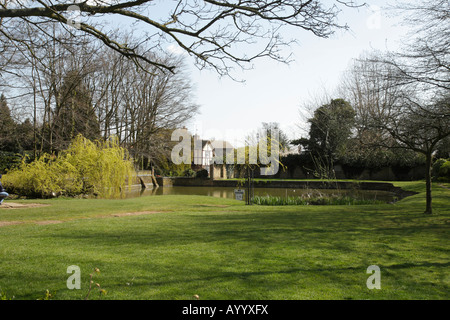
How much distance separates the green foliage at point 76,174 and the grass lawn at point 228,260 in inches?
415

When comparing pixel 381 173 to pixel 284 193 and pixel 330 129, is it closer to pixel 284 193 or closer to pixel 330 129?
pixel 330 129

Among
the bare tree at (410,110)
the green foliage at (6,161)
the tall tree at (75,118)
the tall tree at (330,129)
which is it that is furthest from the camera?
the tall tree at (330,129)

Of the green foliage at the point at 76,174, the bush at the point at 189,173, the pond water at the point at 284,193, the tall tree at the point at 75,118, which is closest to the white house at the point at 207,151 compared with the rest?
the bush at the point at 189,173

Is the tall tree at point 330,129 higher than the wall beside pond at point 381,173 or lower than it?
higher

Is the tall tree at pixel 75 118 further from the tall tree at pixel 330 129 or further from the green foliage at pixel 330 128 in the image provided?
the green foliage at pixel 330 128

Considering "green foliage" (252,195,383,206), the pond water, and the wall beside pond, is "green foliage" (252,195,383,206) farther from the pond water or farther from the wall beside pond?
the wall beside pond

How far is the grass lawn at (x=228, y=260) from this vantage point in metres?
3.79

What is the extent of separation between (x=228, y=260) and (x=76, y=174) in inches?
628

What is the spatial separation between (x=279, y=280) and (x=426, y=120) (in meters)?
7.30

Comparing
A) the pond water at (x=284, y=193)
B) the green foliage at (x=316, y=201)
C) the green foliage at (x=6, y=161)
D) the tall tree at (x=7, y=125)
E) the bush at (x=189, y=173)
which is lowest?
the pond water at (x=284, y=193)

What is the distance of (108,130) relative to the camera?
30.6 m

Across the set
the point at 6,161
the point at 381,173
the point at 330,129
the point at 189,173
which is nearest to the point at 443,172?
the point at 381,173
